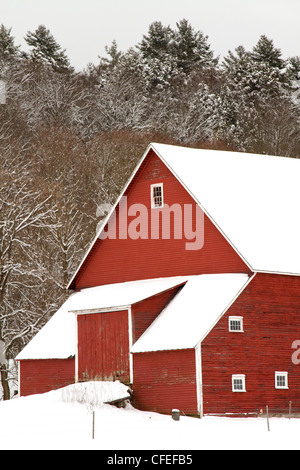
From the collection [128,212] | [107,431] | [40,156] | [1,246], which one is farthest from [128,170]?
[107,431]

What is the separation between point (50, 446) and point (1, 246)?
72.6ft

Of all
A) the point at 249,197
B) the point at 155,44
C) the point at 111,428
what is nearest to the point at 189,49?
the point at 155,44

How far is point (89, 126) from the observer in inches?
3201

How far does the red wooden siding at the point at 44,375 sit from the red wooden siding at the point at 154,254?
3.78 m

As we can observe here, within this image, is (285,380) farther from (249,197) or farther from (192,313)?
(249,197)

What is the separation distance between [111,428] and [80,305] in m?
9.98

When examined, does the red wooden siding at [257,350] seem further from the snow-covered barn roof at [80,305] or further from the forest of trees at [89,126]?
the forest of trees at [89,126]

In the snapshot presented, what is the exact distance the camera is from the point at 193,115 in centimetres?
8144

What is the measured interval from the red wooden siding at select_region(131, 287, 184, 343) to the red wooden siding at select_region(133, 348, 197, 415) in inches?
40.9

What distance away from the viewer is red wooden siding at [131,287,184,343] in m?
39.3

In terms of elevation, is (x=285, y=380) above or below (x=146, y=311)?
below

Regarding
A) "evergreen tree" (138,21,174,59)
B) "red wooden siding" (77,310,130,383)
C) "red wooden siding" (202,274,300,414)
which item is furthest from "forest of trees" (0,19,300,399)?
"red wooden siding" (202,274,300,414)

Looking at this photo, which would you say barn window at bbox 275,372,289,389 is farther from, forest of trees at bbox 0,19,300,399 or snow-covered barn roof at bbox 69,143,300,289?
forest of trees at bbox 0,19,300,399

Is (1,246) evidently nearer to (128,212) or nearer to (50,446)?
(128,212)
